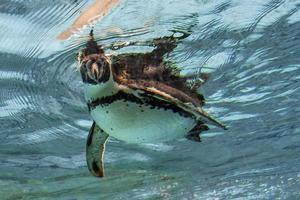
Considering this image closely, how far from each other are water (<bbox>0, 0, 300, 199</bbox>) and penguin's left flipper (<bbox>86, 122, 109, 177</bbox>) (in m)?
1.63

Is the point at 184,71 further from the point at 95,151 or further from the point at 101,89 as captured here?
the point at 101,89

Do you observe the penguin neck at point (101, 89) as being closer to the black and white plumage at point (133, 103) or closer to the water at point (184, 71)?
the black and white plumage at point (133, 103)

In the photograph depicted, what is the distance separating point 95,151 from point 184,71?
8.11 feet

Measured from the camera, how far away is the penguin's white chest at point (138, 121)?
17.7 feet

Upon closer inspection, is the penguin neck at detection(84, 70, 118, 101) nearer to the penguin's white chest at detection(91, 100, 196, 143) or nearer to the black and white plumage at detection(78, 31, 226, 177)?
the black and white plumage at detection(78, 31, 226, 177)

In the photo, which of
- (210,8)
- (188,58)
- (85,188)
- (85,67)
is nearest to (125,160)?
(85,188)

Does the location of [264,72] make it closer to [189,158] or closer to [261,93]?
[261,93]

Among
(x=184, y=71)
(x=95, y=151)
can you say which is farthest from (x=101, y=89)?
(x=184, y=71)

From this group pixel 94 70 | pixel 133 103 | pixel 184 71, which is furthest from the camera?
pixel 184 71

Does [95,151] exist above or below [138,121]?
below

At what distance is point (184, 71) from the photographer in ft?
26.8

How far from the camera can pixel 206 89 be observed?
9.93 m

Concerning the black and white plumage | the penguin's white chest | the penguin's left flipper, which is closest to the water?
the black and white plumage

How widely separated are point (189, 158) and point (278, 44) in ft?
24.0
